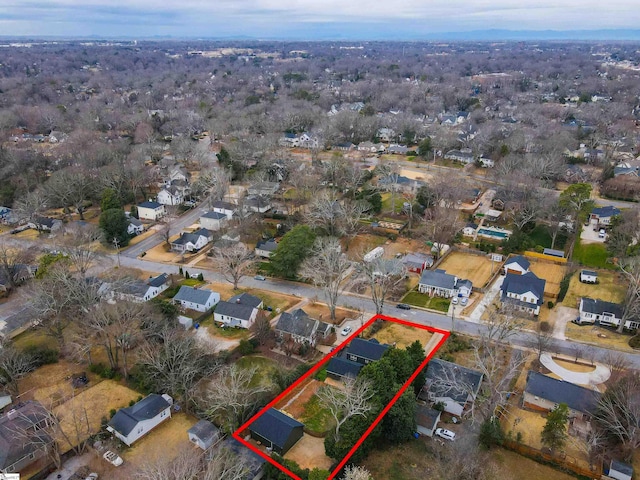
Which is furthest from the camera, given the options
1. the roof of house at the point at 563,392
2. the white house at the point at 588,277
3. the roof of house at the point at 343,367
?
the white house at the point at 588,277

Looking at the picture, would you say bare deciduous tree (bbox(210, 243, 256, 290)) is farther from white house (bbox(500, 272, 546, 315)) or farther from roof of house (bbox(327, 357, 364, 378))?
white house (bbox(500, 272, 546, 315))

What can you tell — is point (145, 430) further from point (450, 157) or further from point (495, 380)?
point (450, 157)

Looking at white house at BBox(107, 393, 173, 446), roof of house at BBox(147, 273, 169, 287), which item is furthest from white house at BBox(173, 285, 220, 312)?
white house at BBox(107, 393, 173, 446)

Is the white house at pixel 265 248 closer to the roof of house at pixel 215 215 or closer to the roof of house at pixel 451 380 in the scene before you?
the roof of house at pixel 215 215

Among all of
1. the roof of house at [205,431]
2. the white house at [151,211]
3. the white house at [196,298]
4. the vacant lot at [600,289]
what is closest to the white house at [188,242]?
the white house at [151,211]

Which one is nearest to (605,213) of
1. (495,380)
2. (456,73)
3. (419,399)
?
(495,380)

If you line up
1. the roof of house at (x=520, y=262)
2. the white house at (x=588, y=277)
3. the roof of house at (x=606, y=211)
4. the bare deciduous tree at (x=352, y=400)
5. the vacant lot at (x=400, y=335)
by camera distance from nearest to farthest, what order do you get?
the bare deciduous tree at (x=352, y=400)
the vacant lot at (x=400, y=335)
the white house at (x=588, y=277)
the roof of house at (x=520, y=262)
the roof of house at (x=606, y=211)
